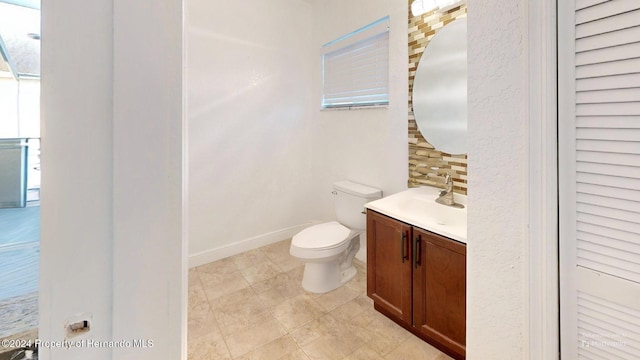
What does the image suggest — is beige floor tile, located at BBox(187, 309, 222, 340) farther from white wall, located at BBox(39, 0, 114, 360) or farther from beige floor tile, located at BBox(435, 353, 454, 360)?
white wall, located at BBox(39, 0, 114, 360)

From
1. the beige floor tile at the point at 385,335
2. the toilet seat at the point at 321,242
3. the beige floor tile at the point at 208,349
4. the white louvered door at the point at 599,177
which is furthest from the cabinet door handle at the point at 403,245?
the beige floor tile at the point at 208,349

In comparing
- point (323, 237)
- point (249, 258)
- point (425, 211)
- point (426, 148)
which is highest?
point (426, 148)

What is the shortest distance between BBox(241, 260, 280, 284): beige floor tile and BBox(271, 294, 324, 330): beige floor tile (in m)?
0.42

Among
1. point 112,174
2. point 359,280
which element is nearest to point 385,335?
point 359,280

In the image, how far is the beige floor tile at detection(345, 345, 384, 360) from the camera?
152cm

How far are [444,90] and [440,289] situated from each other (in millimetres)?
1251

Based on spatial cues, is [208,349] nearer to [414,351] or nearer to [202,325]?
[202,325]

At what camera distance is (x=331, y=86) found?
2.86m

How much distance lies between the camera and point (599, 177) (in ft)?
2.39

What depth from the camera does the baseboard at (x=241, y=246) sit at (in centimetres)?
257

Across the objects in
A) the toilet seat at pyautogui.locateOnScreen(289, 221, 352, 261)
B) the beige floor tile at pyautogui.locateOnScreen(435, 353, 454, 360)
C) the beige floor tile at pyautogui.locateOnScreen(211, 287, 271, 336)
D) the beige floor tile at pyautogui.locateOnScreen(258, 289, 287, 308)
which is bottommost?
the beige floor tile at pyautogui.locateOnScreen(435, 353, 454, 360)

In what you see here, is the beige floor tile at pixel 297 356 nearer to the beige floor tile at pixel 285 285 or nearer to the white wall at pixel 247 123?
the beige floor tile at pixel 285 285

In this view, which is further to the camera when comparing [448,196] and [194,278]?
[194,278]

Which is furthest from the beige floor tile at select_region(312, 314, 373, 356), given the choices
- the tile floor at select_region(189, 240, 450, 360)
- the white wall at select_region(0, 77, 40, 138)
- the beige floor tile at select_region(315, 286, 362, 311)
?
the white wall at select_region(0, 77, 40, 138)
